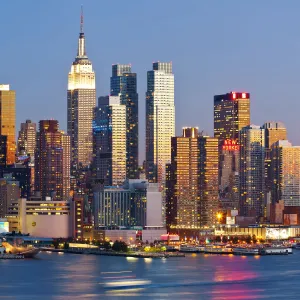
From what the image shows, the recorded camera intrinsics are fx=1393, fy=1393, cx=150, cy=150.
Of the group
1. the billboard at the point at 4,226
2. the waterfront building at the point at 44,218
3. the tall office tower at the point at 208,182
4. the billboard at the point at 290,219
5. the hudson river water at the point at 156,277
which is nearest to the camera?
the hudson river water at the point at 156,277

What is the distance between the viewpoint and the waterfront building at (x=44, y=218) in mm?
156000

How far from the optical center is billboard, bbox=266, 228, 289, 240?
568 ft

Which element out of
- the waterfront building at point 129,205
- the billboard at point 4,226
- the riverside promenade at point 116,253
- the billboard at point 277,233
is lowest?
the riverside promenade at point 116,253

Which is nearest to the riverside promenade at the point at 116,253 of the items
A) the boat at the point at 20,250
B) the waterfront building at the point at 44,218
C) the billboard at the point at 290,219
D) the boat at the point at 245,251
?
the boat at the point at 20,250

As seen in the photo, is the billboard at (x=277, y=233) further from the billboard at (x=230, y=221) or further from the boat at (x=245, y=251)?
the boat at (x=245, y=251)

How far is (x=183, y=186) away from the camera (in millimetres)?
175375

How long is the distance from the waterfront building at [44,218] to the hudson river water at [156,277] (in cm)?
3181

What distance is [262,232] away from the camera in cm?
17312

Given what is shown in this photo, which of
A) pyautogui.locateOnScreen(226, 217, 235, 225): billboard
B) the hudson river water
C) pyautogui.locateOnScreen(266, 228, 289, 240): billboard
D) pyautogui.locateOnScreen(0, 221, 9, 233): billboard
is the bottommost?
the hudson river water

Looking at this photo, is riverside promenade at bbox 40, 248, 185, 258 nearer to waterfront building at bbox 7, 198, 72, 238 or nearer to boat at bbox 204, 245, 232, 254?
boat at bbox 204, 245, 232, 254

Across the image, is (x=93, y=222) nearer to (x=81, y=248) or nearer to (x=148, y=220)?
(x=148, y=220)

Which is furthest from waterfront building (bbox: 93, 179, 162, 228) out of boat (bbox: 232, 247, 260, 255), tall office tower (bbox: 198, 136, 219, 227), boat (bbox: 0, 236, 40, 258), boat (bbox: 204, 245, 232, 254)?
boat (bbox: 0, 236, 40, 258)

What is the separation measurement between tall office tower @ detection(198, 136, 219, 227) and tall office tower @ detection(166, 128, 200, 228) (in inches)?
27.3

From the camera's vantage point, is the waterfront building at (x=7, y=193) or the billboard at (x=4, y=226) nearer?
the billboard at (x=4, y=226)
